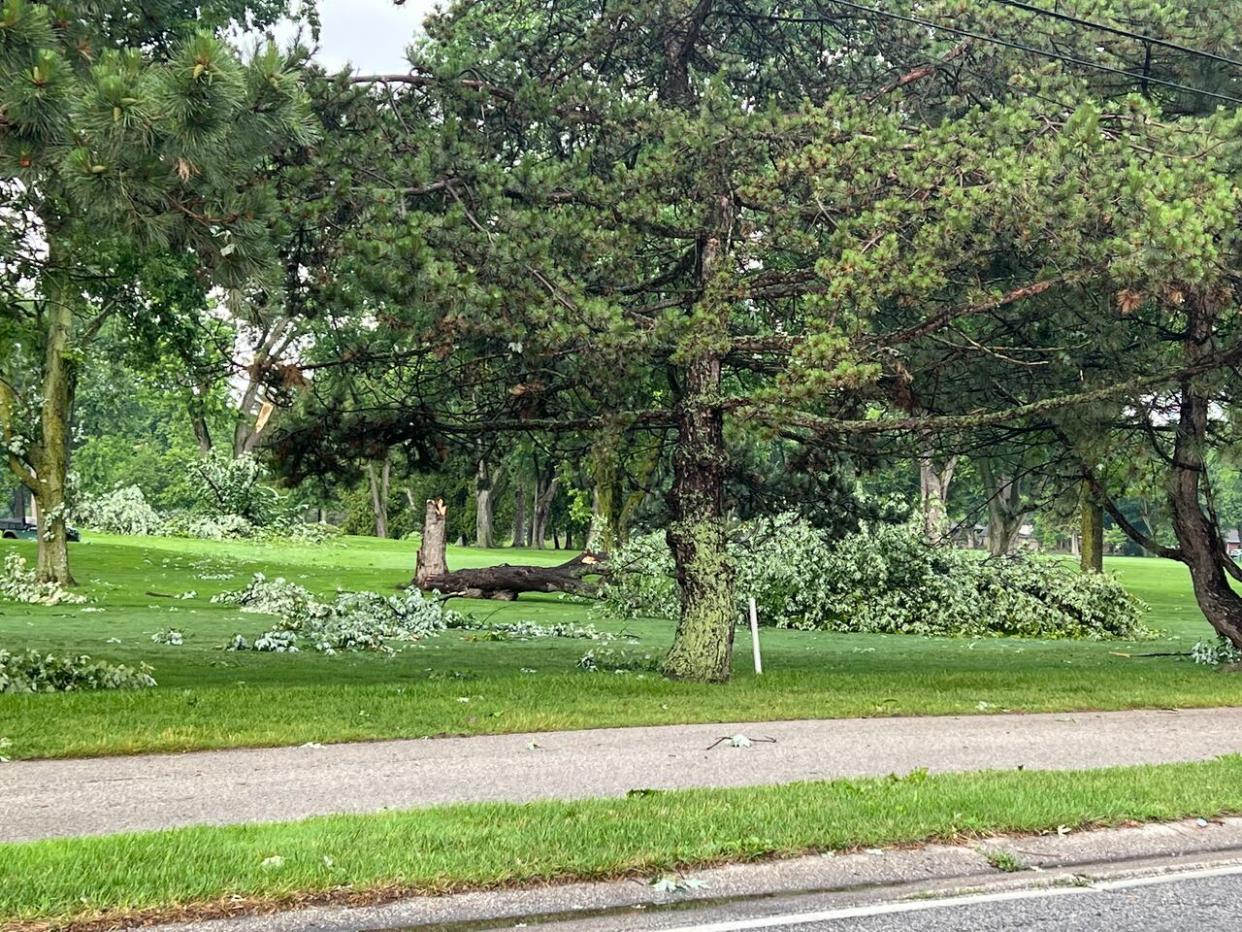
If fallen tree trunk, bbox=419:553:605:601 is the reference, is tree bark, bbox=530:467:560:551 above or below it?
above

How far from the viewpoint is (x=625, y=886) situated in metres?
5.16

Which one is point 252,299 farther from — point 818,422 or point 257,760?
point 818,422

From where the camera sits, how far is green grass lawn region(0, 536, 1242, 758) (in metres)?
9.18

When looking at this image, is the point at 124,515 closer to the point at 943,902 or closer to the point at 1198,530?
the point at 1198,530

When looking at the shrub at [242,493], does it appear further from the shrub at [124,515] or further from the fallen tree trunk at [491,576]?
the fallen tree trunk at [491,576]

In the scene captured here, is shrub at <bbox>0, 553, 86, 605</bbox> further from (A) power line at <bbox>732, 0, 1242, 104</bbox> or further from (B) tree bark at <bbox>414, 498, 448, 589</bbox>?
(A) power line at <bbox>732, 0, 1242, 104</bbox>

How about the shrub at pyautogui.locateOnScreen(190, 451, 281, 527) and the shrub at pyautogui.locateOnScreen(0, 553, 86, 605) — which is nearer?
the shrub at pyautogui.locateOnScreen(0, 553, 86, 605)

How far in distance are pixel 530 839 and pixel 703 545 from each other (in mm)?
7242

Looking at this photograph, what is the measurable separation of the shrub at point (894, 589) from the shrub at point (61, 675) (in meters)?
12.6

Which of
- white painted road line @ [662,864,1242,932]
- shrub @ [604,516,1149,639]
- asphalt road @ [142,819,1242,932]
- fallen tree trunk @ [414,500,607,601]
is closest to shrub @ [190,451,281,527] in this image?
fallen tree trunk @ [414,500,607,601]

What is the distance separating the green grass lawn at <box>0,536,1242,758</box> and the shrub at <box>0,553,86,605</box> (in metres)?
0.42

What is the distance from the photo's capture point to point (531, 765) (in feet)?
A: 26.2

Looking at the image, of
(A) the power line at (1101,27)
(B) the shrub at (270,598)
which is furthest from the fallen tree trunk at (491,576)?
(A) the power line at (1101,27)

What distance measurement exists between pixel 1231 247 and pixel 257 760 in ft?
34.1
